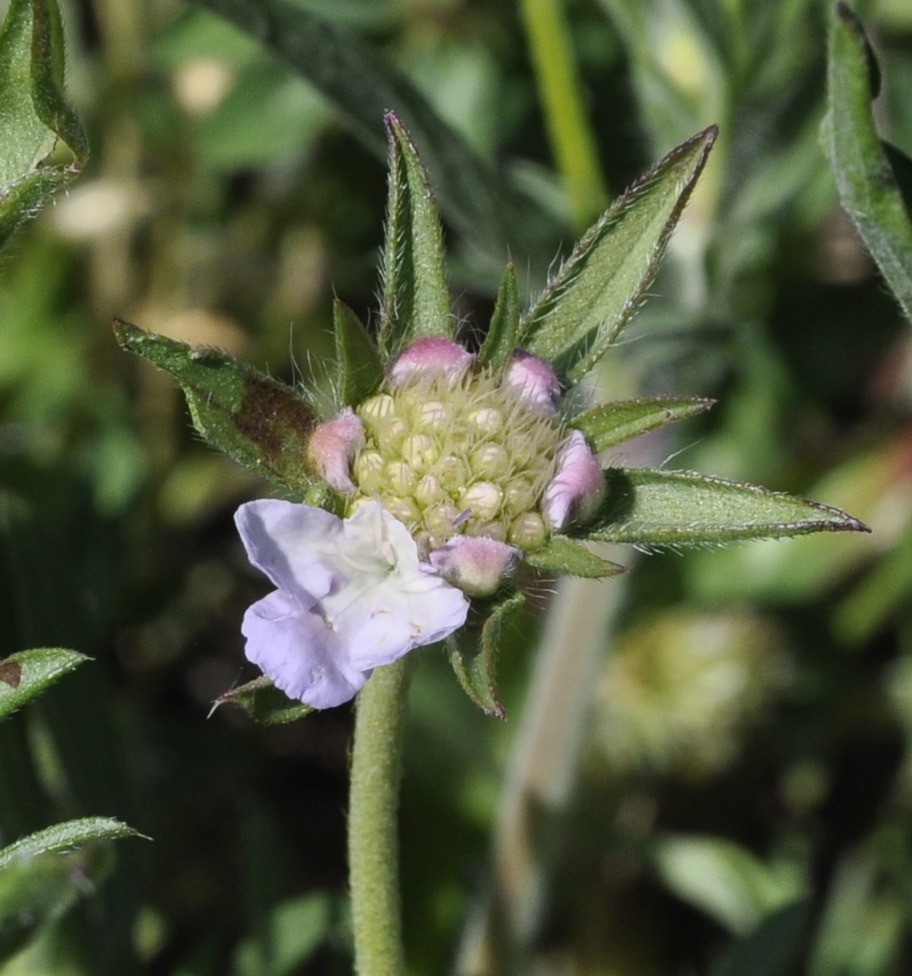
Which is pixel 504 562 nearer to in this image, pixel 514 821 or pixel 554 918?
pixel 514 821

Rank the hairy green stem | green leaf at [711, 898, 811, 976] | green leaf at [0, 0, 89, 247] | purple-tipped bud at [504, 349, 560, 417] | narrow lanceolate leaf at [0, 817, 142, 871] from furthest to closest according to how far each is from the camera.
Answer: the hairy green stem, green leaf at [711, 898, 811, 976], purple-tipped bud at [504, 349, 560, 417], green leaf at [0, 0, 89, 247], narrow lanceolate leaf at [0, 817, 142, 871]

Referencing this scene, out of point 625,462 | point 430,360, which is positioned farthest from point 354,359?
point 625,462

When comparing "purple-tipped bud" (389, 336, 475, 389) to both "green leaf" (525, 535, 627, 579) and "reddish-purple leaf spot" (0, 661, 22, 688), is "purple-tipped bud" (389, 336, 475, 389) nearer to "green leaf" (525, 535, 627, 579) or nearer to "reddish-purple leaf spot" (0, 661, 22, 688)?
"green leaf" (525, 535, 627, 579)

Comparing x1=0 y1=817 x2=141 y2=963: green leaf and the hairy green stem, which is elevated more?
the hairy green stem

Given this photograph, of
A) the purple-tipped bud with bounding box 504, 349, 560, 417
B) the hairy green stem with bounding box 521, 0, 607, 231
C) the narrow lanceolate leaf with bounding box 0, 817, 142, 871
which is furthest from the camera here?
the hairy green stem with bounding box 521, 0, 607, 231

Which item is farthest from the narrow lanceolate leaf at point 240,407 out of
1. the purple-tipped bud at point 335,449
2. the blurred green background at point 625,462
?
the blurred green background at point 625,462

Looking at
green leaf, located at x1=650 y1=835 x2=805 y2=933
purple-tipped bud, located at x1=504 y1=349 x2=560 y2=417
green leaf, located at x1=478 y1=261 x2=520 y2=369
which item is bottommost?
green leaf, located at x1=650 y1=835 x2=805 y2=933

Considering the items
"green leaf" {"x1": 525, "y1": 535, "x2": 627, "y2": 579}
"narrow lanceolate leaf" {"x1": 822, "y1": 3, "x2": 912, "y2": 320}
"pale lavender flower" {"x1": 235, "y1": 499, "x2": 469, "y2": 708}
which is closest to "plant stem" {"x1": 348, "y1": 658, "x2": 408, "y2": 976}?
"pale lavender flower" {"x1": 235, "y1": 499, "x2": 469, "y2": 708}

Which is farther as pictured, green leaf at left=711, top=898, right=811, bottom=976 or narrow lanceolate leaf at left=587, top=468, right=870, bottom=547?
green leaf at left=711, top=898, right=811, bottom=976
